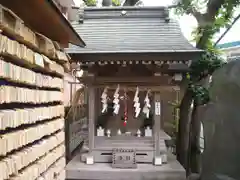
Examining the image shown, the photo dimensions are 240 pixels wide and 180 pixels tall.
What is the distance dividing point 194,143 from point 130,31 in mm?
3347

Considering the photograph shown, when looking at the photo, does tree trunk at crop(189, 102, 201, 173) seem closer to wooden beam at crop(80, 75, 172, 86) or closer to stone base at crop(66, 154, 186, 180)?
stone base at crop(66, 154, 186, 180)

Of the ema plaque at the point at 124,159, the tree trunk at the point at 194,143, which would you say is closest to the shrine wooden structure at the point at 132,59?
the ema plaque at the point at 124,159

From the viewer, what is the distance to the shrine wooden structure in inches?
227

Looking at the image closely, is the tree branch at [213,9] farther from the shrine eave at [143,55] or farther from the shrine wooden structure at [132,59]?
the shrine eave at [143,55]

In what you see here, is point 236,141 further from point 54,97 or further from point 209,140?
point 54,97

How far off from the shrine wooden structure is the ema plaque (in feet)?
0.72

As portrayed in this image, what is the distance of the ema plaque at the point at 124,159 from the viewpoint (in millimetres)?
6227

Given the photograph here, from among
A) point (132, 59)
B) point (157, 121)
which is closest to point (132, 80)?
point (132, 59)

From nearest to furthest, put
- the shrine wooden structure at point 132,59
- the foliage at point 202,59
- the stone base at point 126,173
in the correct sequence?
1. the shrine wooden structure at point 132,59
2. the stone base at point 126,173
3. the foliage at point 202,59

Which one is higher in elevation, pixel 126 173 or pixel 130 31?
pixel 130 31

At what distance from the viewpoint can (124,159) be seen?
6.29 m

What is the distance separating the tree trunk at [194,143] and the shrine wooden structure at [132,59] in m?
0.88

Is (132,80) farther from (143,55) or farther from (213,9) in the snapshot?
(213,9)

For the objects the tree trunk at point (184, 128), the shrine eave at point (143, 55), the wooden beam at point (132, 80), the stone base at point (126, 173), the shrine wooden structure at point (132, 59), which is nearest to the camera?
the shrine eave at point (143, 55)
